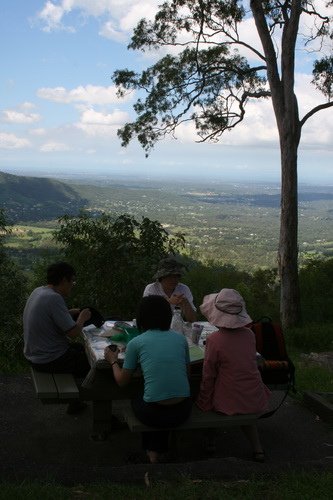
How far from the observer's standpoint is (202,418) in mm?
3598

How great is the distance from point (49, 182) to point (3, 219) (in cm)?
8464

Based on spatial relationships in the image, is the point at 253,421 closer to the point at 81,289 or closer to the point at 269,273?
the point at 81,289

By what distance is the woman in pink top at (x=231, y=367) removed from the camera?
12.0ft

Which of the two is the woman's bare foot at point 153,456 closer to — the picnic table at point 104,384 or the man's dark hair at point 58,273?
the picnic table at point 104,384

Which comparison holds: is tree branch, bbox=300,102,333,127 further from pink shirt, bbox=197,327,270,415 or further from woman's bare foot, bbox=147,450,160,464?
woman's bare foot, bbox=147,450,160,464

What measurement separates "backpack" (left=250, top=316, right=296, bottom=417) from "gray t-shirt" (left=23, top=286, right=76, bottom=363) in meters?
1.46

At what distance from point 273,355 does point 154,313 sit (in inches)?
55.0

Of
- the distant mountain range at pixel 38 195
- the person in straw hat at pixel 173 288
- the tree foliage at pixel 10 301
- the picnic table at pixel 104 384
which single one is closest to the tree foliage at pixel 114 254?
the tree foliage at pixel 10 301

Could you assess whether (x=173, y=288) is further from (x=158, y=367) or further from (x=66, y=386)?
(x=158, y=367)

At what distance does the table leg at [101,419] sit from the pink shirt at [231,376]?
0.77 meters

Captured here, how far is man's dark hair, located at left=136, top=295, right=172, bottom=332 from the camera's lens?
3.43 m

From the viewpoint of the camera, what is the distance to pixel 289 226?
37.0ft

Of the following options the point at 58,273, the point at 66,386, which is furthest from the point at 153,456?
the point at 58,273

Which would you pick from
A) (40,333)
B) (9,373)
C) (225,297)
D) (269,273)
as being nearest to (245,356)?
(225,297)
